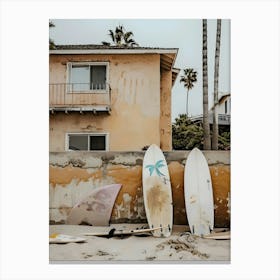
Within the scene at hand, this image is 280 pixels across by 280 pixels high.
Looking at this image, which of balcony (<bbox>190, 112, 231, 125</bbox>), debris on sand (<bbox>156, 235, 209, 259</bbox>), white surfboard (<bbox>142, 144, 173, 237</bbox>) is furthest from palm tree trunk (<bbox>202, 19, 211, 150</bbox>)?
debris on sand (<bbox>156, 235, 209, 259</bbox>)

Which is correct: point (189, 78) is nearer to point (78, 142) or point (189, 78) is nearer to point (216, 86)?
point (216, 86)

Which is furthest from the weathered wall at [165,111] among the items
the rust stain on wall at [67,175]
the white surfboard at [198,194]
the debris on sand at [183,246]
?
the debris on sand at [183,246]

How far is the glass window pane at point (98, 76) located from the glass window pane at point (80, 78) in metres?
0.04

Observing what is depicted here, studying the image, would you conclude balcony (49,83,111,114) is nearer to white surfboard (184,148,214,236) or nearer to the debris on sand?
white surfboard (184,148,214,236)

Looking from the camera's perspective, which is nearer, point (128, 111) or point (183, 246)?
point (183, 246)

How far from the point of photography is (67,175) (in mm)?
3527

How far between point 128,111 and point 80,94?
396mm

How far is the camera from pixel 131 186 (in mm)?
3518

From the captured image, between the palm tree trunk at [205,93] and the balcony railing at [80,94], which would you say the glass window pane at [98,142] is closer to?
the balcony railing at [80,94]

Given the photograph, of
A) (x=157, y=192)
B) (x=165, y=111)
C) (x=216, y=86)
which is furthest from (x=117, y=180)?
(x=216, y=86)

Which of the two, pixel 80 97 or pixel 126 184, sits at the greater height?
pixel 80 97
